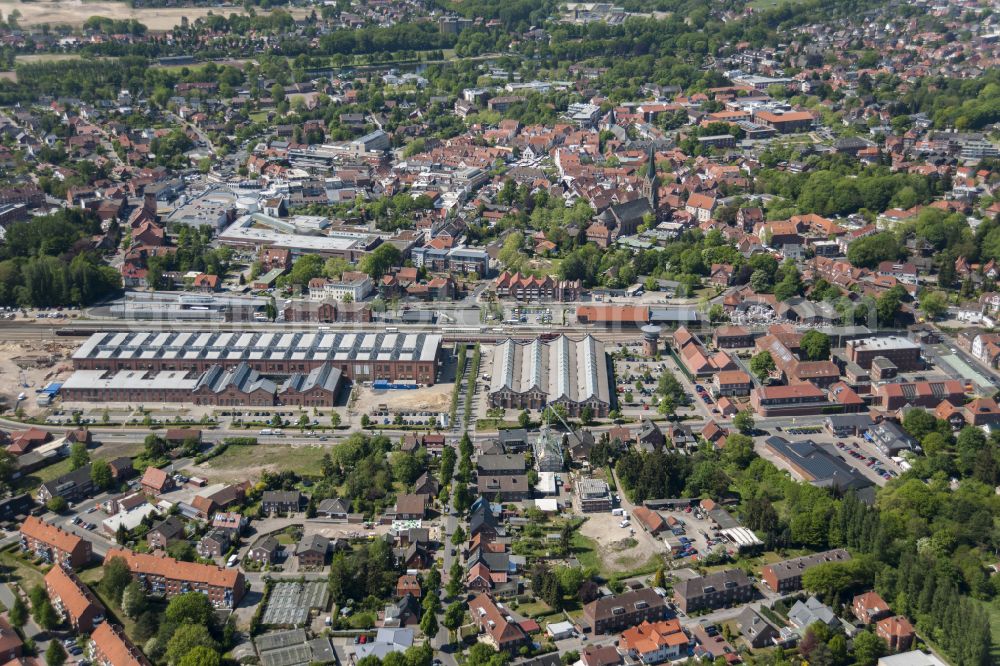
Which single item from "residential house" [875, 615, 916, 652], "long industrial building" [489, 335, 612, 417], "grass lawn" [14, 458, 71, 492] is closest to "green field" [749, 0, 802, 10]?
"long industrial building" [489, 335, 612, 417]

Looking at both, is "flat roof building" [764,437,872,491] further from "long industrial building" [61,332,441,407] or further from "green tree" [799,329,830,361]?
"long industrial building" [61,332,441,407]

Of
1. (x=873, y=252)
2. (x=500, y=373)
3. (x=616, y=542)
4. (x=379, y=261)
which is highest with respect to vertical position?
(x=873, y=252)

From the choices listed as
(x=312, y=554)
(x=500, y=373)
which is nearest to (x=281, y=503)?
(x=312, y=554)

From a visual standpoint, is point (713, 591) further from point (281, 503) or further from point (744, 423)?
point (281, 503)

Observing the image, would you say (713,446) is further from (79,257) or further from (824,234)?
(79,257)

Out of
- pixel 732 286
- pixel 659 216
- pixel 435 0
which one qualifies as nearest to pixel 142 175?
pixel 659 216

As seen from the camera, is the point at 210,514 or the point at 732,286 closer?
the point at 210,514

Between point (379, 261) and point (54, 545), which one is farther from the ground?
point (379, 261)
